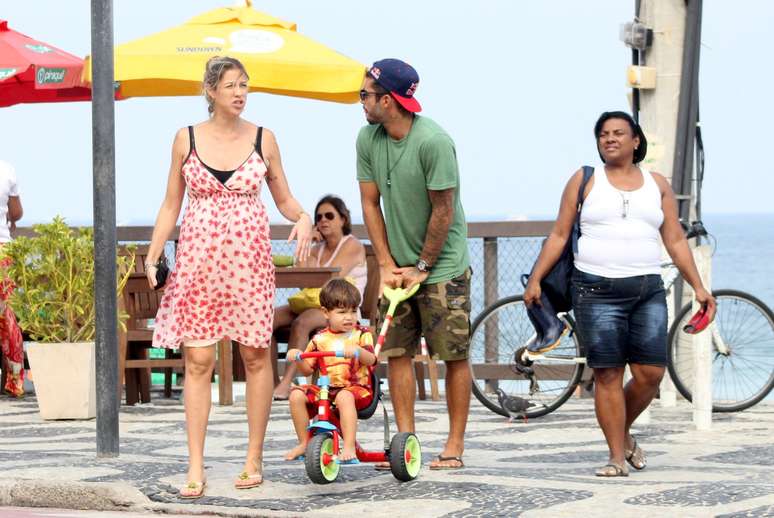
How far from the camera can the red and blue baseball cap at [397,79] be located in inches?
301

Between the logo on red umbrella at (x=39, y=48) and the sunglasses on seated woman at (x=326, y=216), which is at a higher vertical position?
the logo on red umbrella at (x=39, y=48)

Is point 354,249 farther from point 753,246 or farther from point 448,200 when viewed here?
point 753,246

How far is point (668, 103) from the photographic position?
40.0ft

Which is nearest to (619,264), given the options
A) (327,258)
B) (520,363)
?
(520,363)

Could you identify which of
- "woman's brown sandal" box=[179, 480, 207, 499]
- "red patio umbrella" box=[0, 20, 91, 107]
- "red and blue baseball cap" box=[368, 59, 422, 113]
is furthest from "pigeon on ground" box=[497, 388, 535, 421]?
"red patio umbrella" box=[0, 20, 91, 107]

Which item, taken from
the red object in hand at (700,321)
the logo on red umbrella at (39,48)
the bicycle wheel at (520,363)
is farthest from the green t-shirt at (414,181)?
the logo on red umbrella at (39,48)

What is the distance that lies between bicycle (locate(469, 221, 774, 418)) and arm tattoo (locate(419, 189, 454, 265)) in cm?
299

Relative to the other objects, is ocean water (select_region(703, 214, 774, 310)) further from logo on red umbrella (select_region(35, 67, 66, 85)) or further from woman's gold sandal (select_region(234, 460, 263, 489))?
woman's gold sandal (select_region(234, 460, 263, 489))

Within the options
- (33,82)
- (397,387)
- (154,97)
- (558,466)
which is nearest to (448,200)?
(397,387)

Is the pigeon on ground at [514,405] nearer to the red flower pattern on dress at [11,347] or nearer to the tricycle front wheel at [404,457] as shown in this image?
the tricycle front wheel at [404,457]

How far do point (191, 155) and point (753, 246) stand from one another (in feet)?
283

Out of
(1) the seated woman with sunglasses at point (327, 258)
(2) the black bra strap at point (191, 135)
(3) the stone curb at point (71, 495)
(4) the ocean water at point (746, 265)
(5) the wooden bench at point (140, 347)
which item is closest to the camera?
(3) the stone curb at point (71, 495)

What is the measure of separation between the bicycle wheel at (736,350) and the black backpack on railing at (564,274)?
310 centimetres

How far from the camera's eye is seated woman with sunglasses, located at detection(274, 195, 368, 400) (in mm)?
12023
